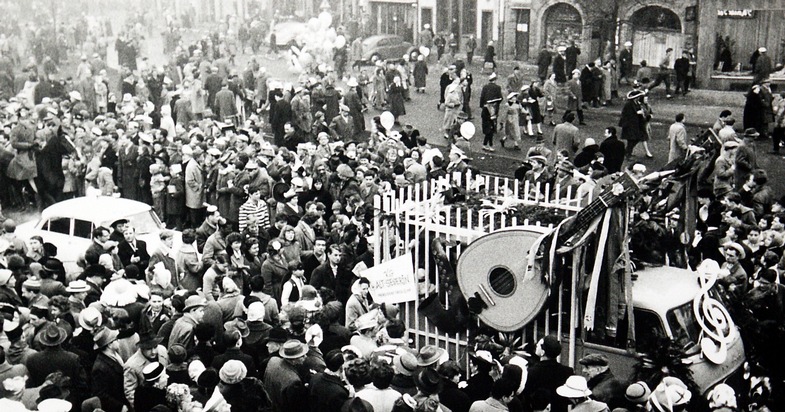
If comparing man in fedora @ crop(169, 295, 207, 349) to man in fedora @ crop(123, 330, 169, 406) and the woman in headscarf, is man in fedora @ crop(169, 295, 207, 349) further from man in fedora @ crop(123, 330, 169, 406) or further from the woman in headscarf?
the woman in headscarf

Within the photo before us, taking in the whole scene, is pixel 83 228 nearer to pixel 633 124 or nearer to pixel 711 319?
pixel 711 319

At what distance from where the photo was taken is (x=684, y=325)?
750 cm

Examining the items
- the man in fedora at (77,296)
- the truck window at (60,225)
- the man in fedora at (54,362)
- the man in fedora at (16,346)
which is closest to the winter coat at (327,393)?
the man in fedora at (54,362)

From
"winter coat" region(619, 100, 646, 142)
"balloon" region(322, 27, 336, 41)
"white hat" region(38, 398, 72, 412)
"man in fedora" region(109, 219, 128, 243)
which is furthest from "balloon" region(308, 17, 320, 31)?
"white hat" region(38, 398, 72, 412)

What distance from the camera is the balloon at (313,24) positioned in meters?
20.3

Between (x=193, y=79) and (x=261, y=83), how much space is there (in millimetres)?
1612

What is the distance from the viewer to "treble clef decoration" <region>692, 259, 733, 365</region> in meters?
7.30

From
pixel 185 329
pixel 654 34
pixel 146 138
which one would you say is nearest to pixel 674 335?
pixel 185 329

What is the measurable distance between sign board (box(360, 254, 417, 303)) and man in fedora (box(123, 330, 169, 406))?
6.74ft

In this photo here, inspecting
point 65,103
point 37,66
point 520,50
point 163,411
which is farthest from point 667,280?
point 37,66

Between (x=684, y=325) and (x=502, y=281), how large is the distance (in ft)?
5.09

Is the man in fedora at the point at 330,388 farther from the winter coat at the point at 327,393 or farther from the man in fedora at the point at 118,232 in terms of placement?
the man in fedora at the point at 118,232

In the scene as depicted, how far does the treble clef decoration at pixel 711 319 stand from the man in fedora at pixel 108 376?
4480 mm

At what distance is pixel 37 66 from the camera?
22.1 m
